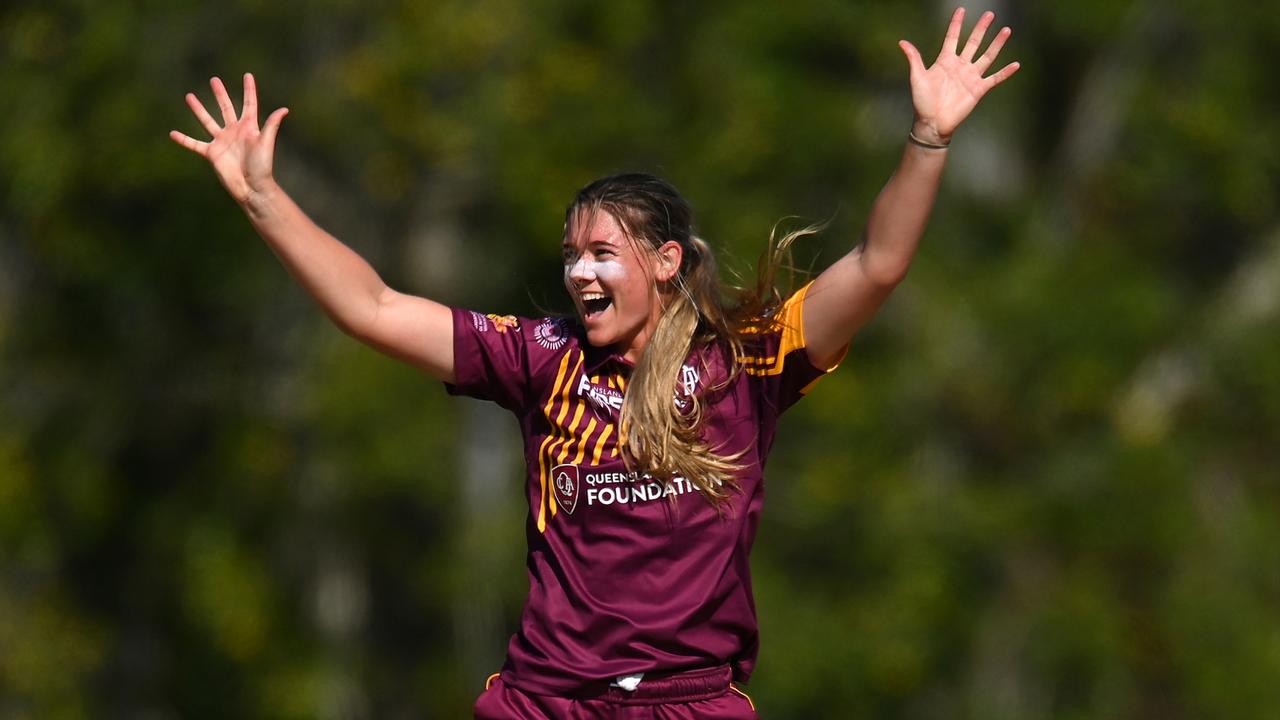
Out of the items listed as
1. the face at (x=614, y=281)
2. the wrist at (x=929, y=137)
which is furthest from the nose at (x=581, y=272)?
the wrist at (x=929, y=137)

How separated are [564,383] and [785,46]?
11.7 m

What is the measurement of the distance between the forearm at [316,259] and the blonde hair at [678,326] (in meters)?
0.53

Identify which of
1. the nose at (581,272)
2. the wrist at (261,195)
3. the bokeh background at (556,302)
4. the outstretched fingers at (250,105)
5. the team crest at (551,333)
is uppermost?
the bokeh background at (556,302)

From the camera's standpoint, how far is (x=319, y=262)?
4.94m

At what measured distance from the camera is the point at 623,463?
486 centimetres

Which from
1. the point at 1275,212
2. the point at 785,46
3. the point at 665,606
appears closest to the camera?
the point at 665,606

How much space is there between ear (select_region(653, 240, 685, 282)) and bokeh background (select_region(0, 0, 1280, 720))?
10.4 meters

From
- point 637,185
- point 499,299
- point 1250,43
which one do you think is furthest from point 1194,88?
point 637,185

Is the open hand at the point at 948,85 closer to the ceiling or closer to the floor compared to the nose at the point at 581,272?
closer to the ceiling

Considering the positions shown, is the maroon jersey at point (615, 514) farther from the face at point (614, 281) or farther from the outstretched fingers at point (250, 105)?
the outstretched fingers at point (250, 105)

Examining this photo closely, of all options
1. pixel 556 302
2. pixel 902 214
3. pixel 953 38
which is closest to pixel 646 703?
pixel 902 214

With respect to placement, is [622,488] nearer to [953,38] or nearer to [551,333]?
[551,333]

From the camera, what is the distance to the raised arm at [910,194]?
470cm

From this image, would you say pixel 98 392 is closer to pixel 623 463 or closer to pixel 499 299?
pixel 499 299
